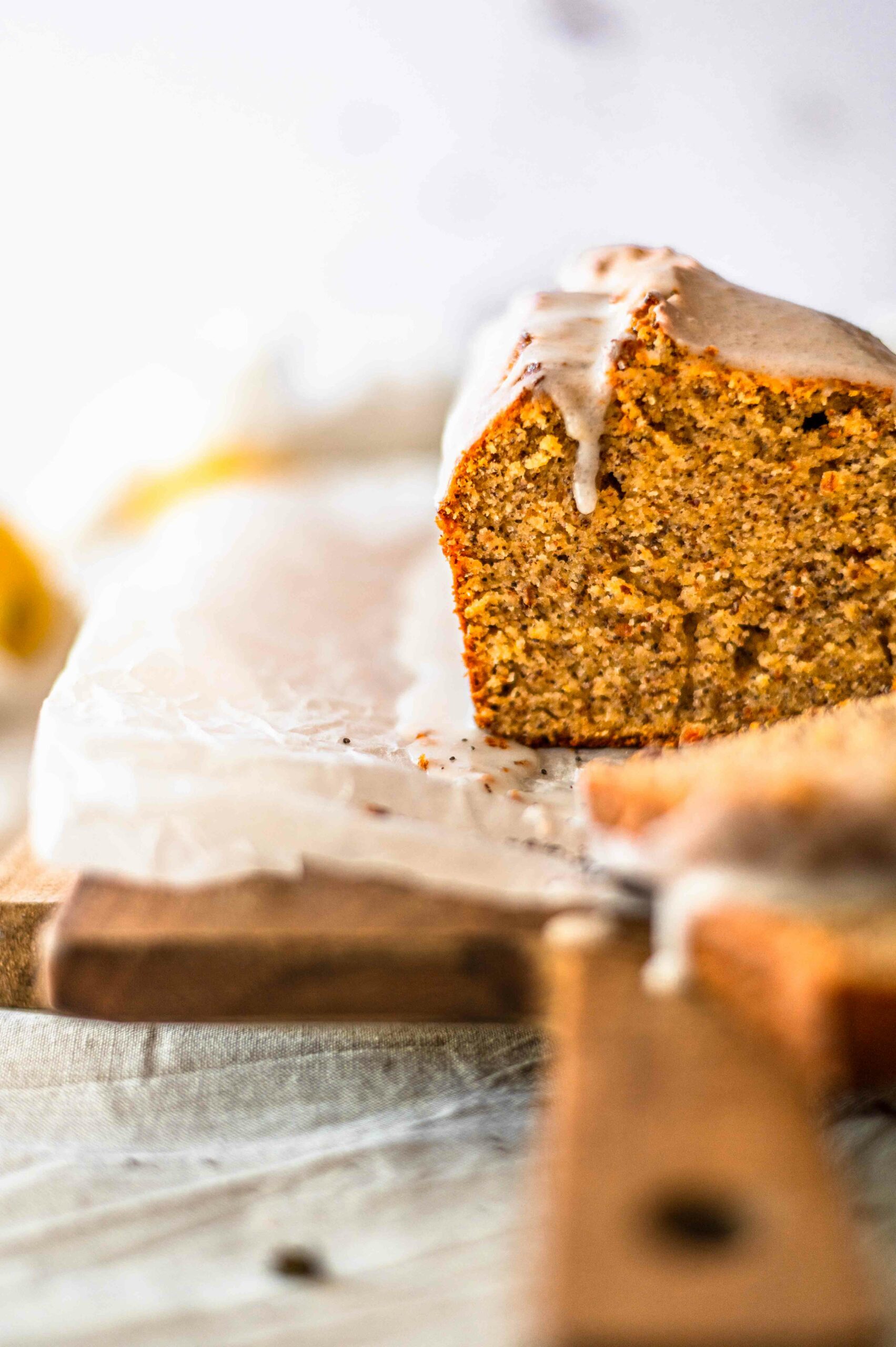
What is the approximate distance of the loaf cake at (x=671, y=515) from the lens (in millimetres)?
2113

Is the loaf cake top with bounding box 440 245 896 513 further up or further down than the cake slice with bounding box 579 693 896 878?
further up

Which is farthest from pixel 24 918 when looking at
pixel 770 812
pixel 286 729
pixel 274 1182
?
pixel 770 812

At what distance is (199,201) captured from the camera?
3.96 m

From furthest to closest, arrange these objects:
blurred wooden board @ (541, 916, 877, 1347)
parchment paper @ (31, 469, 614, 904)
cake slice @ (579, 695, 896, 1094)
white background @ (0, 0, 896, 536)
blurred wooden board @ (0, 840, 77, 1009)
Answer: white background @ (0, 0, 896, 536)
blurred wooden board @ (0, 840, 77, 1009)
parchment paper @ (31, 469, 614, 904)
cake slice @ (579, 695, 896, 1094)
blurred wooden board @ (541, 916, 877, 1347)

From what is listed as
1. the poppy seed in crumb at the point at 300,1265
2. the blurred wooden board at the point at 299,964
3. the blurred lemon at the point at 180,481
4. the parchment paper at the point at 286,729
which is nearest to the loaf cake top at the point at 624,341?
the parchment paper at the point at 286,729

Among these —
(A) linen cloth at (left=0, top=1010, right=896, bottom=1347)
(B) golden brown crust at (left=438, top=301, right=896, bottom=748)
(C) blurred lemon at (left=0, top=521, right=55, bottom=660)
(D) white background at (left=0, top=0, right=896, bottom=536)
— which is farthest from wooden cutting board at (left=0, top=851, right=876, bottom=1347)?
(D) white background at (left=0, top=0, right=896, bottom=536)

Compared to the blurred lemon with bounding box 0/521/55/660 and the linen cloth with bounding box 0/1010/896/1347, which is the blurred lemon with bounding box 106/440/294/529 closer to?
the blurred lemon with bounding box 0/521/55/660

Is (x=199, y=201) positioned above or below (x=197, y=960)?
above

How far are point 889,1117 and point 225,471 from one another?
266 centimetres

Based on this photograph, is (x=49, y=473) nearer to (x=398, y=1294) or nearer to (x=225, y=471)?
(x=225, y=471)

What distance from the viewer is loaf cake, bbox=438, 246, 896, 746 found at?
211 centimetres

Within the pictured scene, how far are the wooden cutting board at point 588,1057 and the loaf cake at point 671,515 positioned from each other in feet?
2.58


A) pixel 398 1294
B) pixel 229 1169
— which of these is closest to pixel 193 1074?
pixel 229 1169

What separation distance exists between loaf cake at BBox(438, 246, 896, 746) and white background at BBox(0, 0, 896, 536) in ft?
4.27
